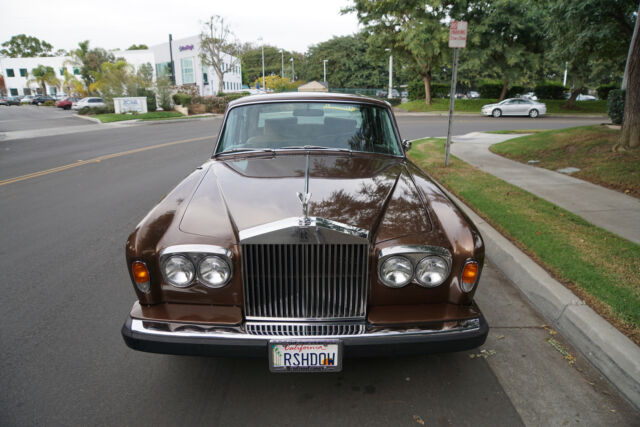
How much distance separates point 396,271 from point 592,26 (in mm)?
14166

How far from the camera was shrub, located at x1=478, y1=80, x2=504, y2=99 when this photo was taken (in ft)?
130

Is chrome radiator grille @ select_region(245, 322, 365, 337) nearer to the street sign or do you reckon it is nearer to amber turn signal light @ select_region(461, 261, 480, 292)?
amber turn signal light @ select_region(461, 261, 480, 292)

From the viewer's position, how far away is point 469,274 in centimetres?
246

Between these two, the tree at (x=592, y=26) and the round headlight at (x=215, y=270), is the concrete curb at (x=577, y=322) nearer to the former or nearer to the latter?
the round headlight at (x=215, y=270)

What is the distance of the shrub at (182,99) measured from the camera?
36.8 meters

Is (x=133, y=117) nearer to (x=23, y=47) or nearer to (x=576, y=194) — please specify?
(x=576, y=194)

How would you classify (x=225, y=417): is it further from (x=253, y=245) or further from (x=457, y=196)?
(x=457, y=196)

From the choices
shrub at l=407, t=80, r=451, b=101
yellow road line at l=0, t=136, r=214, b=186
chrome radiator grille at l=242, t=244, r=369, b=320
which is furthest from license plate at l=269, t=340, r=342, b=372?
shrub at l=407, t=80, r=451, b=101

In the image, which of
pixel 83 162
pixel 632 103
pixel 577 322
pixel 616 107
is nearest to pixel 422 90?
pixel 616 107

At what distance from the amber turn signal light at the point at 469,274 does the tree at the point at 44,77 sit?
9080 centimetres

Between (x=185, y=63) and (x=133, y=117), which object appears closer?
(x=133, y=117)

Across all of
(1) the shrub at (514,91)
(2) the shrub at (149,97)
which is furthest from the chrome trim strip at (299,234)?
(1) the shrub at (514,91)

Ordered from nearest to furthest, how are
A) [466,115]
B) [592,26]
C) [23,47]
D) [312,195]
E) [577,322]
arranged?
[312,195] → [577,322] → [592,26] → [466,115] → [23,47]

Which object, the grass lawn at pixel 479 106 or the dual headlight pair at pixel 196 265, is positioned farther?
the grass lawn at pixel 479 106
